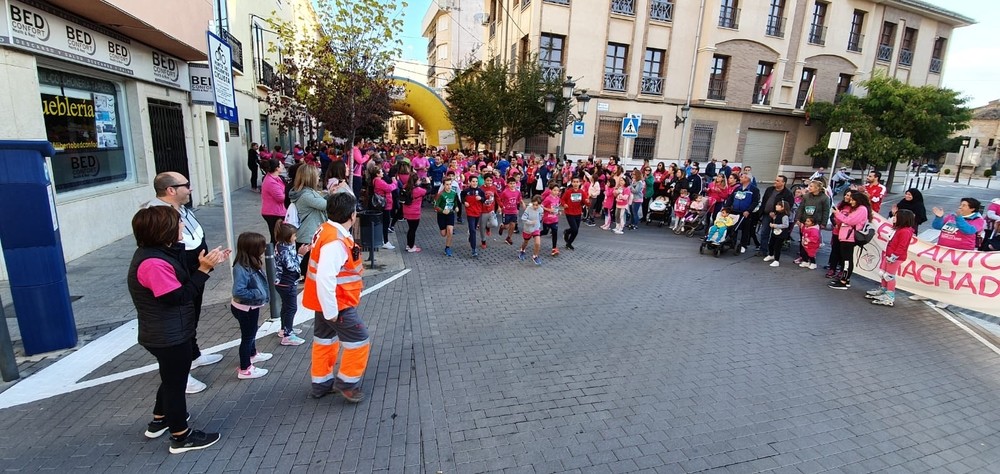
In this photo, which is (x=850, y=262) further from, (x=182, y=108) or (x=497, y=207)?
(x=182, y=108)

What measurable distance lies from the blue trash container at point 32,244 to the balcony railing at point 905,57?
37.0 m

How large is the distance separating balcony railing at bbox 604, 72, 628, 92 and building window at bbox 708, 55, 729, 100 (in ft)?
15.0

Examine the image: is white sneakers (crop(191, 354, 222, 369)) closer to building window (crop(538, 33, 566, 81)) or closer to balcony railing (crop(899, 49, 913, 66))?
building window (crop(538, 33, 566, 81))

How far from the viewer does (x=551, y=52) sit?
2269 centimetres

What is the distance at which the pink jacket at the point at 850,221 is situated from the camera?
7.70m

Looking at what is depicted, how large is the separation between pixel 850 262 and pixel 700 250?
113 inches

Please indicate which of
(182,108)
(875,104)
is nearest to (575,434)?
(182,108)

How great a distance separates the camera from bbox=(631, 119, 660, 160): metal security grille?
957 inches

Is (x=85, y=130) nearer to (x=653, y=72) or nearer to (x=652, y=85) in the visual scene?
(x=652, y=85)

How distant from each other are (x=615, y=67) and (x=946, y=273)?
18.5m

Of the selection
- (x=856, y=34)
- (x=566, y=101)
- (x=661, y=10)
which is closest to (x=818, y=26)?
(x=856, y=34)

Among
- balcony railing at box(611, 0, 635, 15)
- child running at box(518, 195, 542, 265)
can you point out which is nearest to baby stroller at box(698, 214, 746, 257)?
child running at box(518, 195, 542, 265)

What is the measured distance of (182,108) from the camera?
1152 cm

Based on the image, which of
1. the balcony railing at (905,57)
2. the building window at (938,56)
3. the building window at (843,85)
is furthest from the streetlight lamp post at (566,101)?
the building window at (938,56)
